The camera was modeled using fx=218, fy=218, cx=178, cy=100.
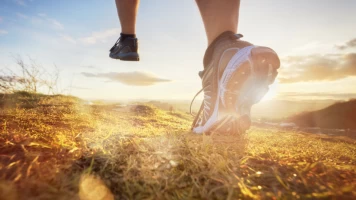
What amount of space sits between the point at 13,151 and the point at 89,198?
51cm

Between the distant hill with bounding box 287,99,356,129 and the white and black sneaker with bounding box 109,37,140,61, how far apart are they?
4.42m

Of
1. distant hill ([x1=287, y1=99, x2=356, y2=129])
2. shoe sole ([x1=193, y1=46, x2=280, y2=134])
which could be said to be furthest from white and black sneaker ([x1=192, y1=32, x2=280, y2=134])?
distant hill ([x1=287, y1=99, x2=356, y2=129])

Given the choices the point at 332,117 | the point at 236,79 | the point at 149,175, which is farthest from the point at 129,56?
the point at 332,117

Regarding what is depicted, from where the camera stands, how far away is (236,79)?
172 centimetres

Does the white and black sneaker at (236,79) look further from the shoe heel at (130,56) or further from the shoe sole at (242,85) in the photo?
the shoe heel at (130,56)

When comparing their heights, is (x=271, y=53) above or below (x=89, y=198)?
above

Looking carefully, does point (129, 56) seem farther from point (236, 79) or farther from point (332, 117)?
point (332, 117)

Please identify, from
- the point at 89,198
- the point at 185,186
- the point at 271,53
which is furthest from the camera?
the point at 271,53

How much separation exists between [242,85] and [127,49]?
1.45 meters

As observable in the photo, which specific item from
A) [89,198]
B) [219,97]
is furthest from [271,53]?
[89,198]

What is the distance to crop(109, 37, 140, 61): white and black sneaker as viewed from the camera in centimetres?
254

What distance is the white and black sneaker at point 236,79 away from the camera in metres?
1.63

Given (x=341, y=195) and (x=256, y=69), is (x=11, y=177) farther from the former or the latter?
(x=256, y=69)

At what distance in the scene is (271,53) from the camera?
5.29 feet
